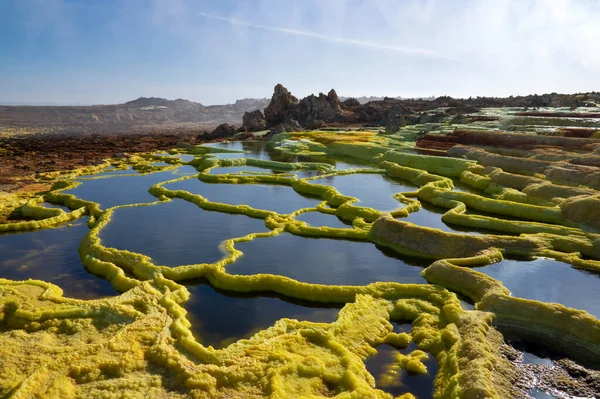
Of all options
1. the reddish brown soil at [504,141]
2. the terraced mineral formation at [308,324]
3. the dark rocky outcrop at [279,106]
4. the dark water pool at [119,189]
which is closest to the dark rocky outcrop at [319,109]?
the dark rocky outcrop at [279,106]


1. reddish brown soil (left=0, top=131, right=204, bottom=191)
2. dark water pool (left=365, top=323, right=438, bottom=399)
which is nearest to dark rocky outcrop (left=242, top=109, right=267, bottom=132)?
reddish brown soil (left=0, top=131, right=204, bottom=191)

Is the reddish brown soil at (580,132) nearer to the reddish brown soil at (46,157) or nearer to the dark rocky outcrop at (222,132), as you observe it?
the reddish brown soil at (46,157)

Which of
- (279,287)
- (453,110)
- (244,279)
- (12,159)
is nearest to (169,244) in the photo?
(244,279)

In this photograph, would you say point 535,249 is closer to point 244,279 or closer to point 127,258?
point 244,279

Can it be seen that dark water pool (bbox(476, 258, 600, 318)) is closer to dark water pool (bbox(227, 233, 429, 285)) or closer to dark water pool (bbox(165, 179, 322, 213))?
dark water pool (bbox(227, 233, 429, 285))

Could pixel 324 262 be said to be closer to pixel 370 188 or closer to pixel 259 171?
pixel 370 188

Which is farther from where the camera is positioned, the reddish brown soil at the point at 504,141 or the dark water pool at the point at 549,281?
the reddish brown soil at the point at 504,141
